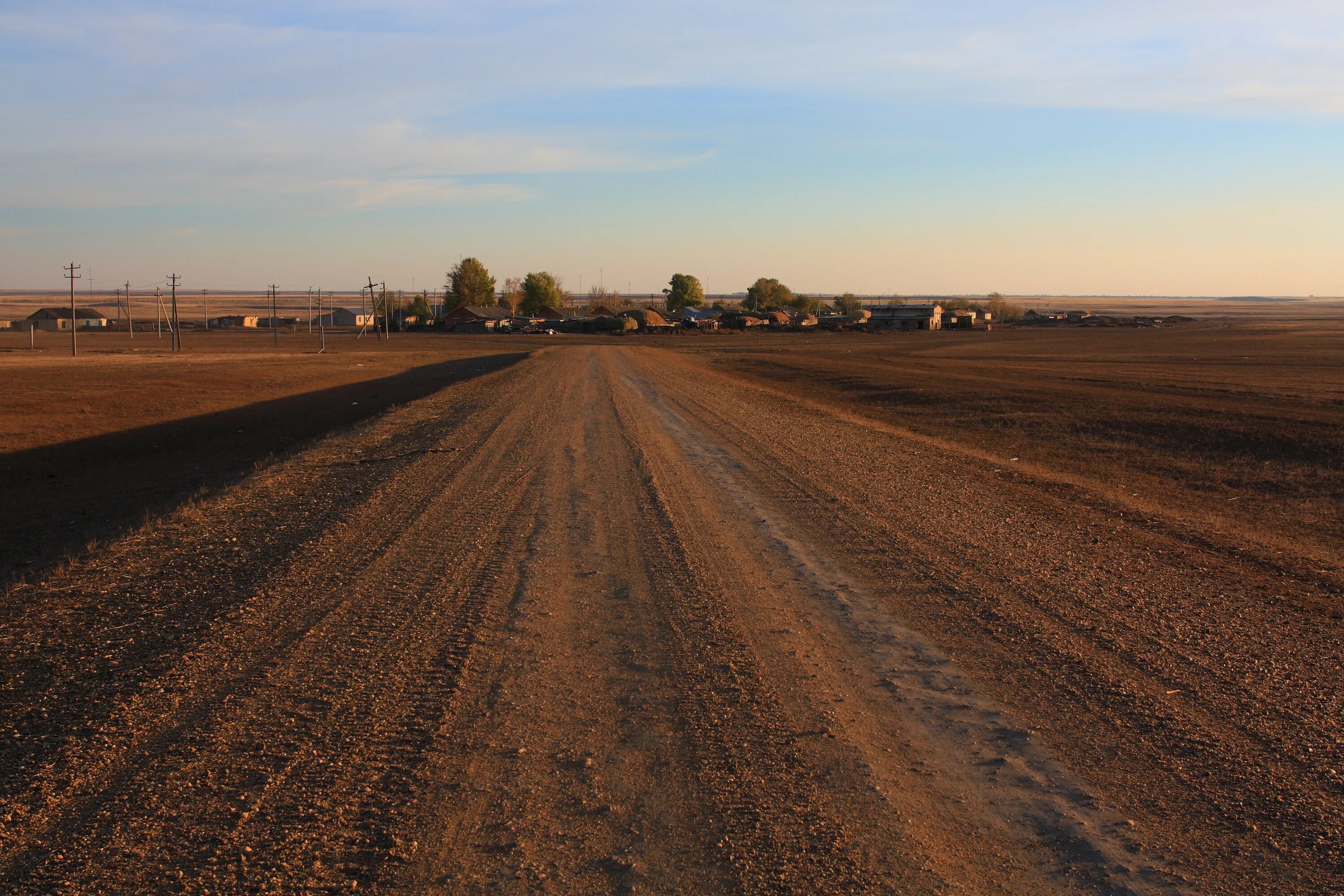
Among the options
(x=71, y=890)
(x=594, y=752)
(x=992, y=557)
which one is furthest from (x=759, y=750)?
(x=992, y=557)

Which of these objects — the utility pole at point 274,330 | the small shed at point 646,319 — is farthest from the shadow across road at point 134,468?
the small shed at point 646,319

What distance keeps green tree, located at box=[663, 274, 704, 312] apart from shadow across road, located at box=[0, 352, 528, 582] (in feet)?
488

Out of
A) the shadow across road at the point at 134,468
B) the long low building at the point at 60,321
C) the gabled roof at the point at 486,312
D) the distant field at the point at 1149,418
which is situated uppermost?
the gabled roof at the point at 486,312

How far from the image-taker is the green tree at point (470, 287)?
490 feet

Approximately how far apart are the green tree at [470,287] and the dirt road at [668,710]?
144115 mm

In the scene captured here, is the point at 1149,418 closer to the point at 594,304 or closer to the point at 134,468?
the point at 134,468

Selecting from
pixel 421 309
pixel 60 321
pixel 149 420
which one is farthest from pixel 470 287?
pixel 149 420

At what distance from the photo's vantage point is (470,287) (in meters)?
150

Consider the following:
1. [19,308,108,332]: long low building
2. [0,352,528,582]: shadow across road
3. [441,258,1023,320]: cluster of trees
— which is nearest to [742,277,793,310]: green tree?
[441,258,1023,320]: cluster of trees

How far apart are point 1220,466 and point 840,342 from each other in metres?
66.4

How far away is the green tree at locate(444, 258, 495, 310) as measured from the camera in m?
150

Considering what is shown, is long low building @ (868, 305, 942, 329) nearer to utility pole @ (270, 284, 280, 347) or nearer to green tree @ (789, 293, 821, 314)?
green tree @ (789, 293, 821, 314)

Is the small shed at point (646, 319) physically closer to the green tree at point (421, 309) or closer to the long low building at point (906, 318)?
the long low building at point (906, 318)

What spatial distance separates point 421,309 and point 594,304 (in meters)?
37.5
